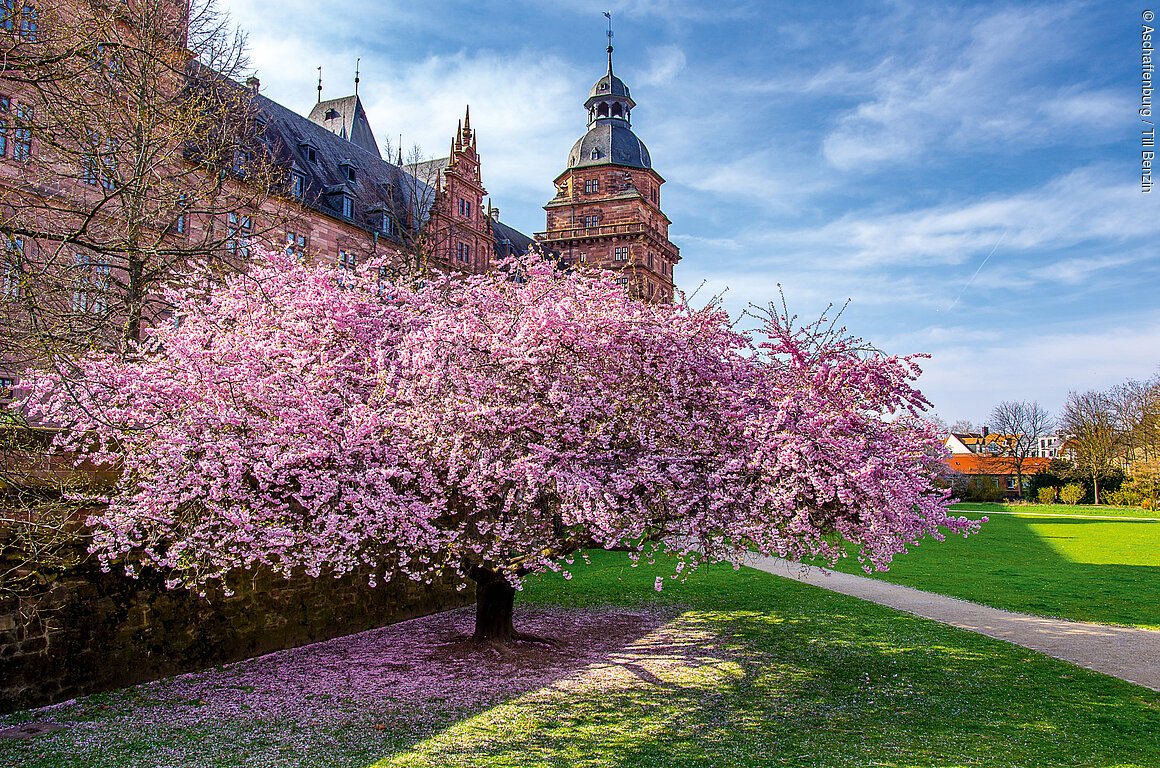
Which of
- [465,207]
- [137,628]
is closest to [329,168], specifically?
[465,207]

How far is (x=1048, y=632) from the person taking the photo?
46.7 ft

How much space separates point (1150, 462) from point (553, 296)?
185 ft

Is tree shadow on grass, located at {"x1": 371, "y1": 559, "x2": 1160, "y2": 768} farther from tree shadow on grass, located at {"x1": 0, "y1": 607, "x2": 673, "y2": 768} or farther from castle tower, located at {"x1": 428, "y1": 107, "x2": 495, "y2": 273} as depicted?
castle tower, located at {"x1": 428, "y1": 107, "x2": 495, "y2": 273}

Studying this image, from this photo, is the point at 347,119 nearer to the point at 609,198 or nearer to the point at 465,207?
the point at 465,207

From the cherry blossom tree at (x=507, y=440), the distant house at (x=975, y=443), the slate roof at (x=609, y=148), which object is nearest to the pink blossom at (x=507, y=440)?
the cherry blossom tree at (x=507, y=440)

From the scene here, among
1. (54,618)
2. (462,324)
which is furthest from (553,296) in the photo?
(54,618)

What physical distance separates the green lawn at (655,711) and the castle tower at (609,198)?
44.2 m

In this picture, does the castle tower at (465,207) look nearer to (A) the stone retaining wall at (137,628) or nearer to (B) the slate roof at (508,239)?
(B) the slate roof at (508,239)

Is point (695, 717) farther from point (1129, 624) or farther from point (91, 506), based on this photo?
point (1129, 624)

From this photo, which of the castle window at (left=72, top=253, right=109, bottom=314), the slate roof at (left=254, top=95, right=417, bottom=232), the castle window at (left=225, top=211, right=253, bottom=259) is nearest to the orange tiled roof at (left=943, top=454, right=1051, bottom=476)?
the slate roof at (left=254, top=95, right=417, bottom=232)

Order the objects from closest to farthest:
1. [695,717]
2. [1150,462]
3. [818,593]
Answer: [695,717]
[818,593]
[1150,462]

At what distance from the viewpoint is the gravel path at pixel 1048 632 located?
11.8m

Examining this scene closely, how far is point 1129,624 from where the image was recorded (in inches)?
589

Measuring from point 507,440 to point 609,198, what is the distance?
161 feet
